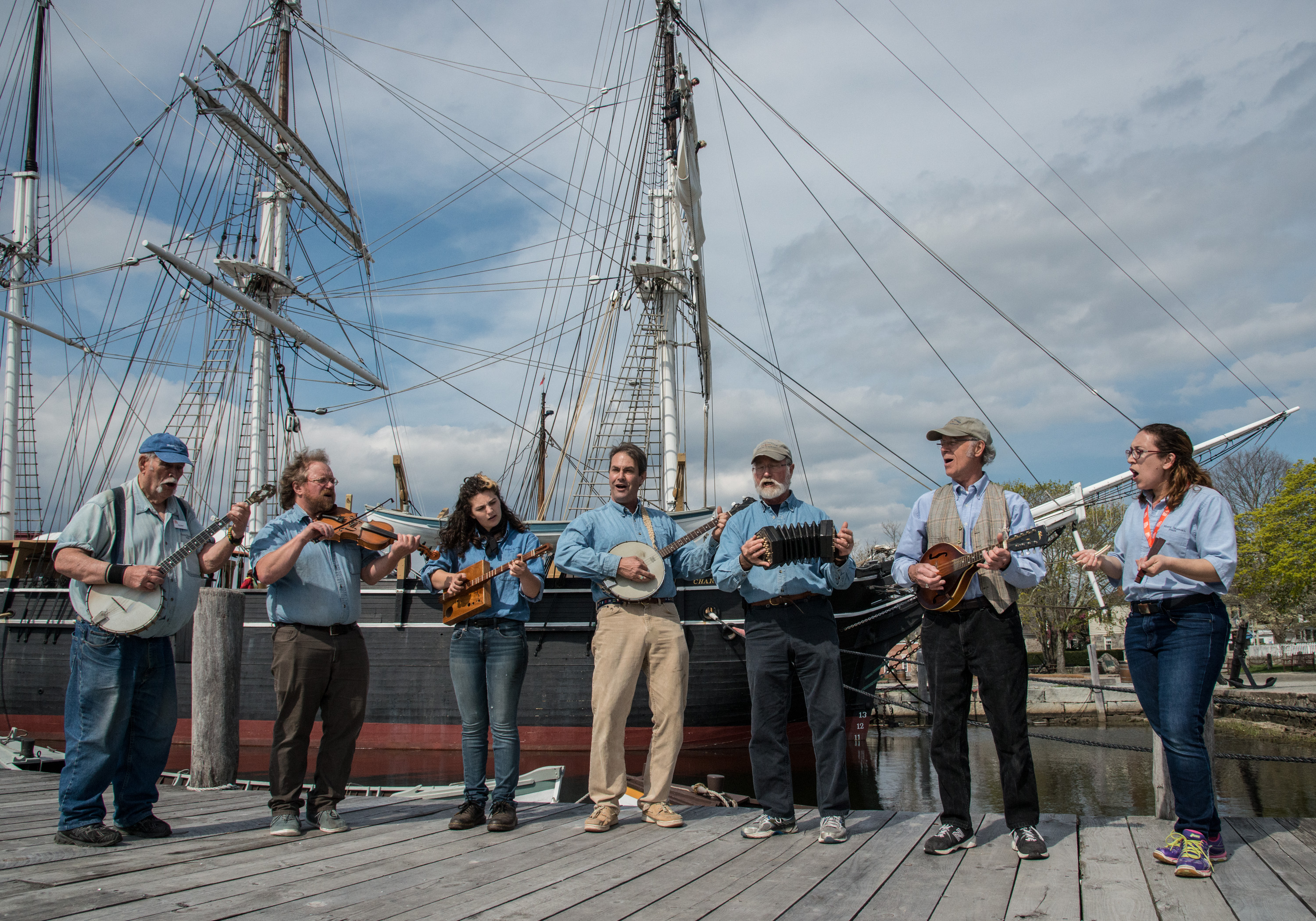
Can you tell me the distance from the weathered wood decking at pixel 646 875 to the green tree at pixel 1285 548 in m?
30.2

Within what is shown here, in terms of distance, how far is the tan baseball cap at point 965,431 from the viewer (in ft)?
12.8

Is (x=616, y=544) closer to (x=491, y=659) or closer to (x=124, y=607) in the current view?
(x=491, y=659)

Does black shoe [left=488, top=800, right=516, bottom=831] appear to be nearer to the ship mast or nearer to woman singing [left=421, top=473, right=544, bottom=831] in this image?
woman singing [left=421, top=473, right=544, bottom=831]

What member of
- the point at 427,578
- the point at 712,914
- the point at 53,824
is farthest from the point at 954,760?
the point at 53,824

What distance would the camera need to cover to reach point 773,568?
411cm

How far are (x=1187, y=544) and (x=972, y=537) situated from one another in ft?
2.72

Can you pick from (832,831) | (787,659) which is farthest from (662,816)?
(787,659)

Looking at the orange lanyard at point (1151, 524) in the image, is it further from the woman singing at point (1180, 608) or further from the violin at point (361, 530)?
the violin at point (361, 530)

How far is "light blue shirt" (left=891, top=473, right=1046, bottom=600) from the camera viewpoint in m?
3.63

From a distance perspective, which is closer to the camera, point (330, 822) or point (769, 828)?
point (769, 828)

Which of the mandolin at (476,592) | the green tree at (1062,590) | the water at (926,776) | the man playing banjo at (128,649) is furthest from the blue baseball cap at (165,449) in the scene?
the green tree at (1062,590)

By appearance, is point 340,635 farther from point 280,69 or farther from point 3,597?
point 280,69

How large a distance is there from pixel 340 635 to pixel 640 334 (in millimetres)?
14885

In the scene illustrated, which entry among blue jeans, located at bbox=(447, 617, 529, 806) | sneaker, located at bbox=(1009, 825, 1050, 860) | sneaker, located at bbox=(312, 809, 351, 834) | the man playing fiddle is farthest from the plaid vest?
sneaker, located at bbox=(312, 809, 351, 834)
